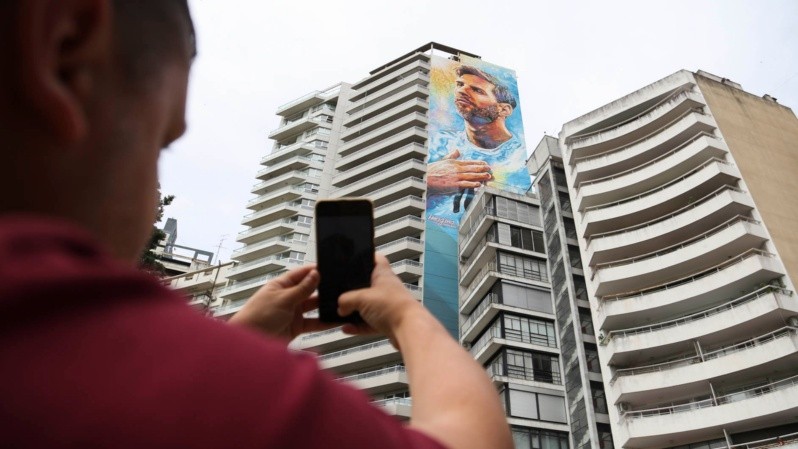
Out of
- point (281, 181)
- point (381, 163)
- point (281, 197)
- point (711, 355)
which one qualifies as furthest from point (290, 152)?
point (711, 355)

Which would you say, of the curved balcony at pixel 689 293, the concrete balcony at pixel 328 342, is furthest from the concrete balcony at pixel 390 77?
the curved balcony at pixel 689 293

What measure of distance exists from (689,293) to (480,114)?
29312 millimetres

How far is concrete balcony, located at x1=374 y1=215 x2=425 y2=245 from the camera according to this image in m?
42.2

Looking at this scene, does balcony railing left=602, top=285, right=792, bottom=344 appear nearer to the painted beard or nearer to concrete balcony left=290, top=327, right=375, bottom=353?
concrete balcony left=290, top=327, right=375, bottom=353

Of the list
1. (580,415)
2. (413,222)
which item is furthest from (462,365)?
(413,222)

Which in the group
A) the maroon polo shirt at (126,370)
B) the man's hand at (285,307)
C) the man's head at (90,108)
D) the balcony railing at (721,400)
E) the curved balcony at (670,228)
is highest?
the curved balcony at (670,228)

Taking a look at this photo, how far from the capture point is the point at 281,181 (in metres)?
54.5

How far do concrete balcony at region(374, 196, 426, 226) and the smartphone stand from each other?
41.1 metres

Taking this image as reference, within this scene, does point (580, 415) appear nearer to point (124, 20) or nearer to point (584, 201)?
point (584, 201)

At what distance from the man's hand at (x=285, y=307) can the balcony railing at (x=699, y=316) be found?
2781 cm

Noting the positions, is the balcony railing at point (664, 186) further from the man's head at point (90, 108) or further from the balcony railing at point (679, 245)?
the man's head at point (90, 108)

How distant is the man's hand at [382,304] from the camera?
1.32 m

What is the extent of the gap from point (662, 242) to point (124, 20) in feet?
108

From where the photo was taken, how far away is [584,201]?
33.2m
